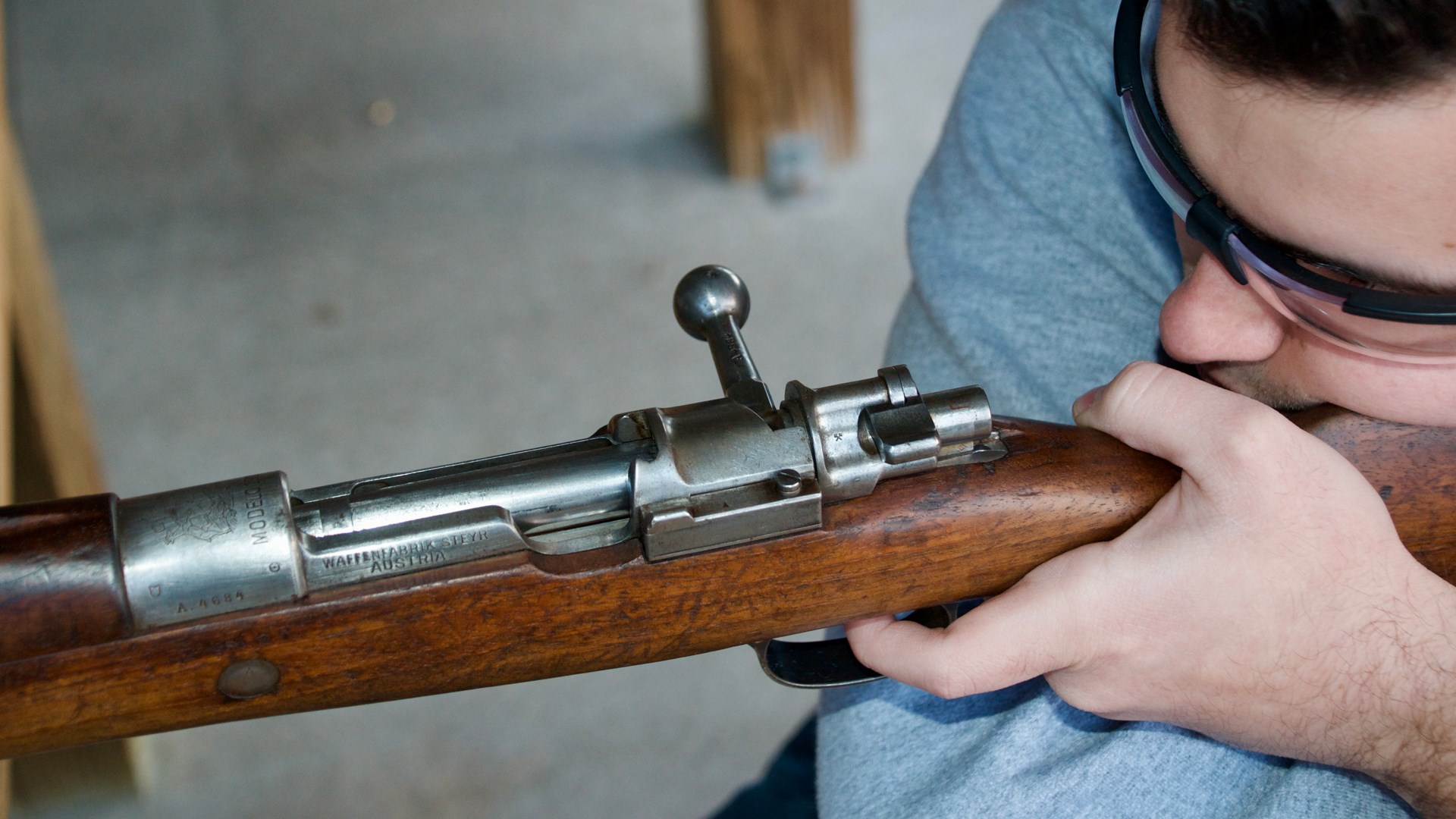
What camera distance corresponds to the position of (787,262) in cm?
362

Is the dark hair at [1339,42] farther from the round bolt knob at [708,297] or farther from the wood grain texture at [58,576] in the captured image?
the wood grain texture at [58,576]

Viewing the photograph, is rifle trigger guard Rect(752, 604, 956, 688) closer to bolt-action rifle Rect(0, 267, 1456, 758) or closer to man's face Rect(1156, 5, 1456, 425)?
bolt-action rifle Rect(0, 267, 1456, 758)

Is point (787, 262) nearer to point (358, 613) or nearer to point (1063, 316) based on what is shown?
point (1063, 316)

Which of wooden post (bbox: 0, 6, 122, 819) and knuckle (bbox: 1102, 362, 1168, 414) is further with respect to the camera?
wooden post (bbox: 0, 6, 122, 819)

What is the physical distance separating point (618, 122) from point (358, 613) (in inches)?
135

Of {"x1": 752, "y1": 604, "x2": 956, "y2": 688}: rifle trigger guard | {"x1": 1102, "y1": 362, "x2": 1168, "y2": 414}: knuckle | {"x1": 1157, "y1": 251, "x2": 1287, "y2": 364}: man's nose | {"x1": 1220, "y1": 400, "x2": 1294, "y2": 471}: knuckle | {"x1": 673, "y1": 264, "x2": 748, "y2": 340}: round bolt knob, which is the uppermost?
{"x1": 673, "y1": 264, "x2": 748, "y2": 340}: round bolt knob

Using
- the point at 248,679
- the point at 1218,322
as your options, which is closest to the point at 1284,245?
the point at 1218,322

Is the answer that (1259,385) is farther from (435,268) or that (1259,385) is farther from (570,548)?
(435,268)

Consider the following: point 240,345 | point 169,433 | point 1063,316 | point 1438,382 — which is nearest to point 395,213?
point 240,345

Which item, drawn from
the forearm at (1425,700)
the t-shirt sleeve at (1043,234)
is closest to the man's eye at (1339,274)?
the forearm at (1425,700)

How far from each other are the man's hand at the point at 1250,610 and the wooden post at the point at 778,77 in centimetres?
259

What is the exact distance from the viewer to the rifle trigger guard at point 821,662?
1.14 metres

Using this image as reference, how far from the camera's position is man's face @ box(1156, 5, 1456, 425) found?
0.77 meters

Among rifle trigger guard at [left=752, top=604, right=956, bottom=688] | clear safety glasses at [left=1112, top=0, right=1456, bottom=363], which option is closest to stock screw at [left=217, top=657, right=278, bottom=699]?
rifle trigger guard at [left=752, top=604, right=956, bottom=688]
